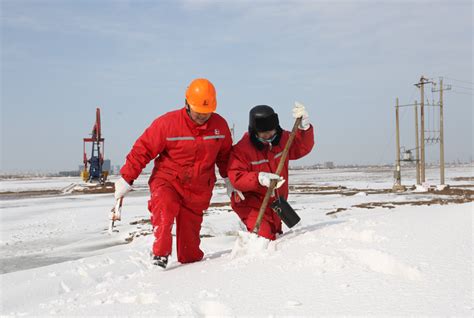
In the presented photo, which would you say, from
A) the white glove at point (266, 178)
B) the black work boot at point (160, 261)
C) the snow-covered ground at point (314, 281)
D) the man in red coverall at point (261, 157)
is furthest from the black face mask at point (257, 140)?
the black work boot at point (160, 261)

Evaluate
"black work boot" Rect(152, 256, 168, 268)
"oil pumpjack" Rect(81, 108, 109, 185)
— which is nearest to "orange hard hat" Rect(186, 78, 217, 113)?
"black work boot" Rect(152, 256, 168, 268)

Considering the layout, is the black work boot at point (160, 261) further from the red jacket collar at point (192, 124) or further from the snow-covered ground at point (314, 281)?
the red jacket collar at point (192, 124)

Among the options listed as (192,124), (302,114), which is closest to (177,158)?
(192,124)

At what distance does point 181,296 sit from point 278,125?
2.15m

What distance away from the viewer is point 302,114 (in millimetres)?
3975

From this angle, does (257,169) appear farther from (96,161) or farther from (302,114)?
(96,161)

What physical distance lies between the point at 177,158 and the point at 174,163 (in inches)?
2.2

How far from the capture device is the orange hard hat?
3570mm

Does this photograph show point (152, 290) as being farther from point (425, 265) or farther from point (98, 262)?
point (98, 262)

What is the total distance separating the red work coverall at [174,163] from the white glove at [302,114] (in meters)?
0.69

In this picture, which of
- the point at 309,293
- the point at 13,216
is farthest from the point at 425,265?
the point at 13,216

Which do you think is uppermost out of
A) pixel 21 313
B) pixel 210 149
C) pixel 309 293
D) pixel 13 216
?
pixel 210 149

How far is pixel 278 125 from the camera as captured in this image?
4.09 m

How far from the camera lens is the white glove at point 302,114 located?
157 inches
